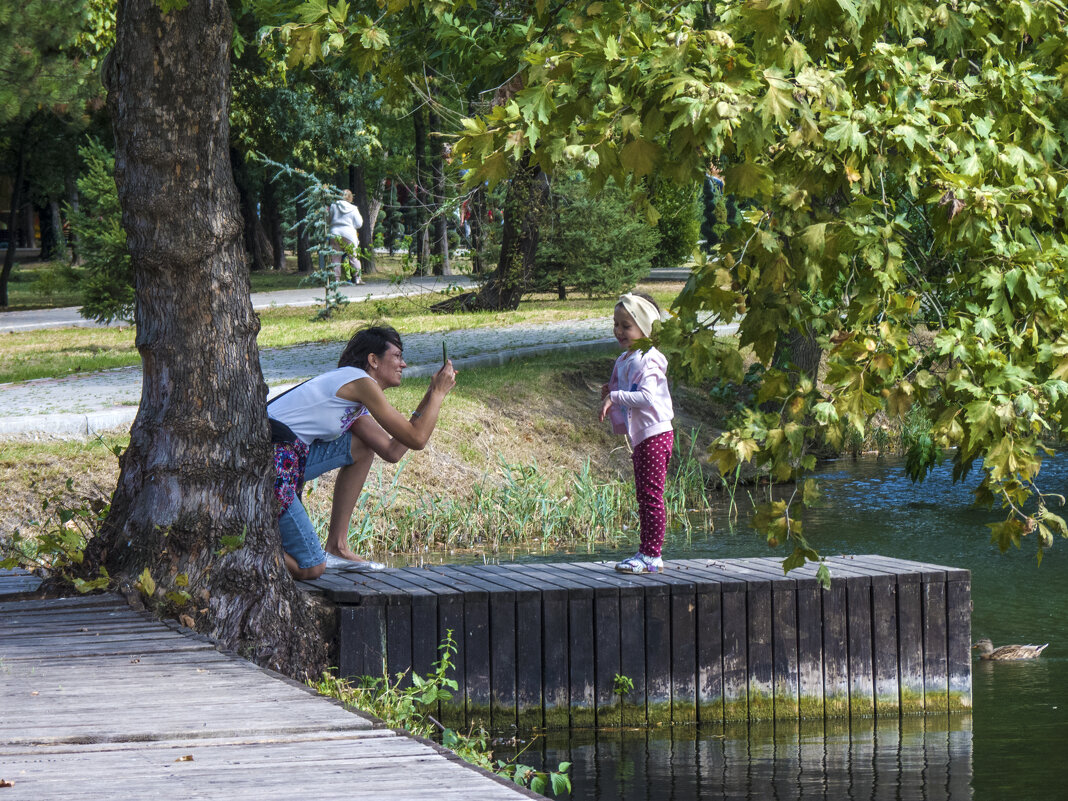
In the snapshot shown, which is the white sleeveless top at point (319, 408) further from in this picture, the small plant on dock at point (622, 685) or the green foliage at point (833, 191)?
the green foliage at point (833, 191)

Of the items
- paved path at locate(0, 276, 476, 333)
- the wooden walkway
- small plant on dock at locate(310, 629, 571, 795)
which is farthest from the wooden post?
paved path at locate(0, 276, 476, 333)

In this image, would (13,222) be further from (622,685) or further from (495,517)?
(622,685)

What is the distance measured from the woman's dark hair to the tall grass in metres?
3.62

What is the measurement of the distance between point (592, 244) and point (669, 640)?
20.6 metres

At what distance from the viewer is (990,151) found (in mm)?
5434

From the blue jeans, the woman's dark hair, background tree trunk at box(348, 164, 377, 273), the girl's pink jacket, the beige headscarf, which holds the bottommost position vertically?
the blue jeans

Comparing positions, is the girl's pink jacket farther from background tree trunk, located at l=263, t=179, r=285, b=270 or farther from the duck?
background tree trunk, located at l=263, t=179, r=285, b=270

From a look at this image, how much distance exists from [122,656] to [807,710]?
12.1ft

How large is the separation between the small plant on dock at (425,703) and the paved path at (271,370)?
5954 mm

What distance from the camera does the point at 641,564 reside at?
7.68 meters

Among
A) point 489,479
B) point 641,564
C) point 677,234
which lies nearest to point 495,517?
point 489,479

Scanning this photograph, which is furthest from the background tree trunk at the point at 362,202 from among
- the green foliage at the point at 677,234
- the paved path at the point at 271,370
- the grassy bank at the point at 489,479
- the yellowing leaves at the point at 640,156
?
the yellowing leaves at the point at 640,156

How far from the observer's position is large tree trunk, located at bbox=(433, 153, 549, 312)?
74.4ft

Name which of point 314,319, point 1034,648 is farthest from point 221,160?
point 314,319
